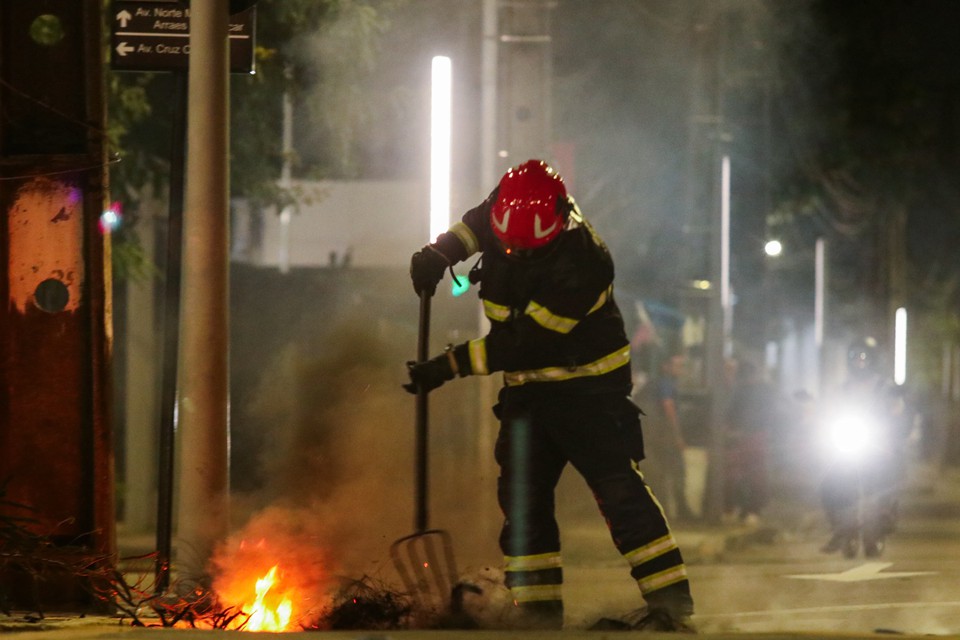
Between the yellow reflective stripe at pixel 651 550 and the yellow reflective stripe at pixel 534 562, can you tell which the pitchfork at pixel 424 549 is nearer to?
the yellow reflective stripe at pixel 534 562

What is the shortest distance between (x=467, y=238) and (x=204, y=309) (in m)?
1.08

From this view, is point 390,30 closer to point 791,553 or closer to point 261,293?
point 261,293

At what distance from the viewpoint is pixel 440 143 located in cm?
971

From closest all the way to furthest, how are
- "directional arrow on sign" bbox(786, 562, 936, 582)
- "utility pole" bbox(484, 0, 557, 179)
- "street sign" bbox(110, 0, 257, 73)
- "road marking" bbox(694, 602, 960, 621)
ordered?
"street sign" bbox(110, 0, 257, 73) < "road marking" bbox(694, 602, 960, 621) < "directional arrow on sign" bbox(786, 562, 936, 582) < "utility pole" bbox(484, 0, 557, 179)

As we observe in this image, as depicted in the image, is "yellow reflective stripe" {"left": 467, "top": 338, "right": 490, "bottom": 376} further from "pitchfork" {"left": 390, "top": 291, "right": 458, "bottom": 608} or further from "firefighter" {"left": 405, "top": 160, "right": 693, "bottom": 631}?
"pitchfork" {"left": 390, "top": 291, "right": 458, "bottom": 608}

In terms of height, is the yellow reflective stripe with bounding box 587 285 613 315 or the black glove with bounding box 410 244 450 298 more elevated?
the black glove with bounding box 410 244 450 298

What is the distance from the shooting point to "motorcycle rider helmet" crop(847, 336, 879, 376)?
41.1ft

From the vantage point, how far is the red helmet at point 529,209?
586 cm

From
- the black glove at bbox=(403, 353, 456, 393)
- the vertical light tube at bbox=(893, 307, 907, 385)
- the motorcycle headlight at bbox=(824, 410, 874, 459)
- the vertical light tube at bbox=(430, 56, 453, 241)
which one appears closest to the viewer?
the black glove at bbox=(403, 353, 456, 393)

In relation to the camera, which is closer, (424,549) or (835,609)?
(424,549)

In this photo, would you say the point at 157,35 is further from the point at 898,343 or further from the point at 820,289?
the point at 820,289

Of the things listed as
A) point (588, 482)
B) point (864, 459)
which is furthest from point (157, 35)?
point (864, 459)

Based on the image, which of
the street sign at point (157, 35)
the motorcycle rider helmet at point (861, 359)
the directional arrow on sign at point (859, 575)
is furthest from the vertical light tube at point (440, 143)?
the motorcycle rider helmet at point (861, 359)

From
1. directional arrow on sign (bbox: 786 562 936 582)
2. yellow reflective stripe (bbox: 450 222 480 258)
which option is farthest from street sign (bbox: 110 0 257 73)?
directional arrow on sign (bbox: 786 562 936 582)
